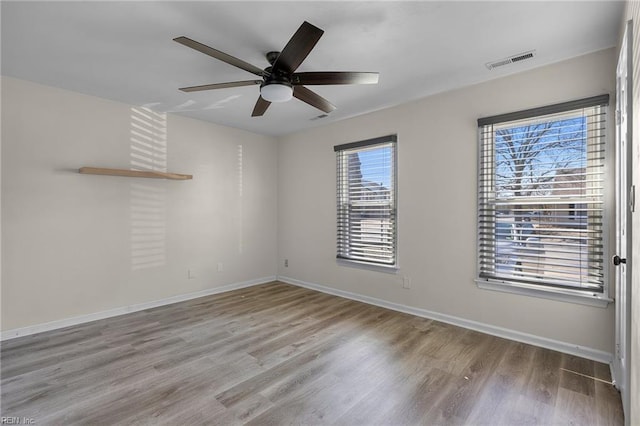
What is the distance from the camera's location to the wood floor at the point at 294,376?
1.89 metres

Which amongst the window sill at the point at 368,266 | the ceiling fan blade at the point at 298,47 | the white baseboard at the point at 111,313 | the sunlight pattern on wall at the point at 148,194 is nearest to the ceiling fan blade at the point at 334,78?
the ceiling fan blade at the point at 298,47

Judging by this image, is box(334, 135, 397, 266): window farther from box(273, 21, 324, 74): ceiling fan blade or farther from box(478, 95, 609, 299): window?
box(273, 21, 324, 74): ceiling fan blade

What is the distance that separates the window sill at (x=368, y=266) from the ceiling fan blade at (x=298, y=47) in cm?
265

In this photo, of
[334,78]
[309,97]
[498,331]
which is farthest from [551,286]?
[309,97]

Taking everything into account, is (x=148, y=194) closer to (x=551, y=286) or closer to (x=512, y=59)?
(x=512, y=59)

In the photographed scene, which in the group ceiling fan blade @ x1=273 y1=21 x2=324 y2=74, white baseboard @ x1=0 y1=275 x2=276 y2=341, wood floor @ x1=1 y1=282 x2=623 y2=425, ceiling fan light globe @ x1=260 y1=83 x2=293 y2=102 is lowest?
wood floor @ x1=1 y1=282 x2=623 y2=425

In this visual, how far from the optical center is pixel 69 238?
334 centimetres

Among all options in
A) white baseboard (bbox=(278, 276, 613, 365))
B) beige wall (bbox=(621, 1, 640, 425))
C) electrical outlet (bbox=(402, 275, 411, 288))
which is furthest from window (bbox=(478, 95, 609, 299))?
beige wall (bbox=(621, 1, 640, 425))

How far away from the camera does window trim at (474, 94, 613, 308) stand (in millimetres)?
2438

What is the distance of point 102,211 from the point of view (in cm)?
357

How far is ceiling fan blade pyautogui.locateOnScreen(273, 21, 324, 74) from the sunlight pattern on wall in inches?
101

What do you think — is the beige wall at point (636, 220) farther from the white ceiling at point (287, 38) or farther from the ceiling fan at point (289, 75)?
the ceiling fan at point (289, 75)

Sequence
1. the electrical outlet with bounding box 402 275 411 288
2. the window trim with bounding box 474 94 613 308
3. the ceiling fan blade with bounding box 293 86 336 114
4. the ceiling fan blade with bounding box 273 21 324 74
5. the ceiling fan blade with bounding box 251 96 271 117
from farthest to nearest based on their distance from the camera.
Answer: the electrical outlet with bounding box 402 275 411 288 → the ceiling fan blade with bounding box 251 96 271 117 → the ceiling fan blade with bounding box 293 86 336 114 → the window trim with bounding box 474 94 613 308 → the ceiling fan blade with bounding box 273 21 324 74

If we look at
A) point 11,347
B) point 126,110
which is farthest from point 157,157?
point 11,347
